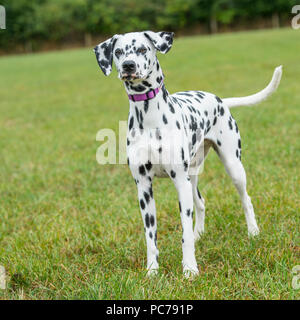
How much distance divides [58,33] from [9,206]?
43.1 metres

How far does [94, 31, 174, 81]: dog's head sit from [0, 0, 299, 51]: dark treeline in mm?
40230

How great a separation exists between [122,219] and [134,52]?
2.04 meters

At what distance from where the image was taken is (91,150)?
7223mm

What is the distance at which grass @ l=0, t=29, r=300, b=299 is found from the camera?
2959 mm

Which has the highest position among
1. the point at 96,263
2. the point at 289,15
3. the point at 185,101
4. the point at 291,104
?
the point at 289,15

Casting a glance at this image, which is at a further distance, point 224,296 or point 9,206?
point 9,206

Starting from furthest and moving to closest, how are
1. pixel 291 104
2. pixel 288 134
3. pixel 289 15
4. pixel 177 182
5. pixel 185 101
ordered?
1. pixel 289 15
2. pixel 291 104
3. pixel 288 134
4. pixel 185 101
5. pixel 177 182

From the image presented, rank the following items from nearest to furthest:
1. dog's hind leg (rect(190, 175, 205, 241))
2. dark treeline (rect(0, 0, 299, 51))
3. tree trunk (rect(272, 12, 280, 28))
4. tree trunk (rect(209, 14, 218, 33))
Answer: dog's hind leg (rect(190, 175, 205, 241))
tree trunk (rect(272, 12, 280, 28))
dark treeline (rect(0, 0, 299, 51))
tree trunk (rect(209, 14, 218, 33))

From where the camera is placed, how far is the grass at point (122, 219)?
2.96 meters

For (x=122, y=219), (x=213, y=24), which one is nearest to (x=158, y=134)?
(x=122, y=219)

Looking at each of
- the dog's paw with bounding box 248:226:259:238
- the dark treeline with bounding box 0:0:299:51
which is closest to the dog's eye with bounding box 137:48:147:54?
the dog's paw with bounding box 248:226:259:238

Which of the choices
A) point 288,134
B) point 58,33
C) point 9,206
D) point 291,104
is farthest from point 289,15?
point 9,206

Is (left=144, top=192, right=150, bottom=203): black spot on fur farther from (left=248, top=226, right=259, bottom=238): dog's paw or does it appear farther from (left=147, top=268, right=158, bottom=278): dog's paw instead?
(left=248, top=226, right=259, bottom=238): dog's paw

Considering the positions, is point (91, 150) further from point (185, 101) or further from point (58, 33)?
point (58, 33)
